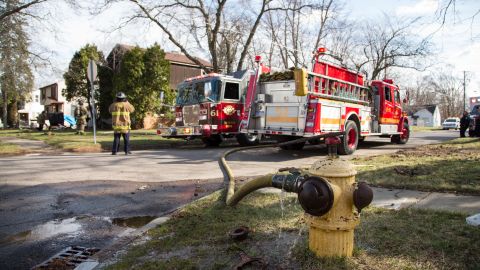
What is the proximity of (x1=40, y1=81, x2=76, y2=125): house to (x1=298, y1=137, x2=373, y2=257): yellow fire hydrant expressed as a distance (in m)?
55.9

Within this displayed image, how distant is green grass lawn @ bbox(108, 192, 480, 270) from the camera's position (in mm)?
2693

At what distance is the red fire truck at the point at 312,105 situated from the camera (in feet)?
32.8

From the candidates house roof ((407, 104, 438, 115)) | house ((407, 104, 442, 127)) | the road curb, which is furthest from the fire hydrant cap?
house roof ((407, 104, 438, 115))

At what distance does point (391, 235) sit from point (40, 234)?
3.27 metres

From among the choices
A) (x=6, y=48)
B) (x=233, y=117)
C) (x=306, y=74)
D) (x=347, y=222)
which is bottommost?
(x=347, y=222)

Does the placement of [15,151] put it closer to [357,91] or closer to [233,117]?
[233,117]

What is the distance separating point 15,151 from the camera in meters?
11.5

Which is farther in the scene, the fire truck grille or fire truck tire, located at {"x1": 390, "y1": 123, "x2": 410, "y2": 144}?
fire truck tire, located at {"x1": 390, "y1": 123, "x2": 410, "y2": 144}

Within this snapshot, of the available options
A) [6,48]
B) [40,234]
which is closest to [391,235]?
[40,234]

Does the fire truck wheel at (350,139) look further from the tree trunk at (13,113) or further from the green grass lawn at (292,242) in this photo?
the tree trunk at (13,113)

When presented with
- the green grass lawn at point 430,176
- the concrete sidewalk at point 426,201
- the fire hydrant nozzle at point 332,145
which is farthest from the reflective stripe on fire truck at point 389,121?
the fire hydrant nozzle at point 332,145

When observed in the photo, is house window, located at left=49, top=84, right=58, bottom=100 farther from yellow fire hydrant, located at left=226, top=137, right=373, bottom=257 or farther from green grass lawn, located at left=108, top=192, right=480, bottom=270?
yellow fire hydrant, located at left=226, top=137, right=373, bottom=257

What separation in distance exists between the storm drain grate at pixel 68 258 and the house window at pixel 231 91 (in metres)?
10.6

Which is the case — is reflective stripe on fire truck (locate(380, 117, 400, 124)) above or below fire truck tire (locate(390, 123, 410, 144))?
above
